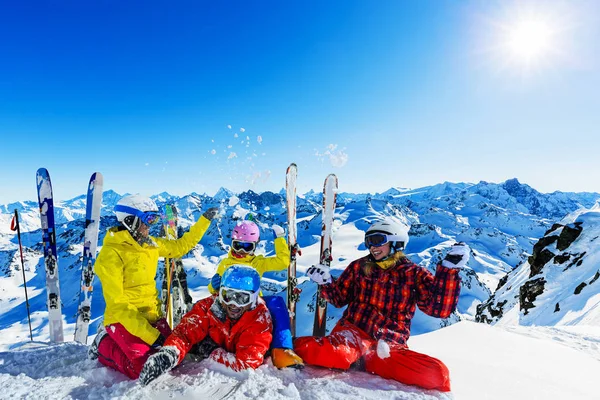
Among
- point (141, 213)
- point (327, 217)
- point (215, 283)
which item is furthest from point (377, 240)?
point (327, 217)

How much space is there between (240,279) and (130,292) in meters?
1.38

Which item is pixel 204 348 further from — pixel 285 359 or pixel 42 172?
pixel 42 172

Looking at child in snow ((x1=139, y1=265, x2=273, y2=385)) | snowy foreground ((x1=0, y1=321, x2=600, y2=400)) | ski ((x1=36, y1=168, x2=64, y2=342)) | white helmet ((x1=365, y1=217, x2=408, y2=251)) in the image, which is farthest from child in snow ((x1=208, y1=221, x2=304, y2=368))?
ski ((x1=36, y1=168, x2=64, y2=342))

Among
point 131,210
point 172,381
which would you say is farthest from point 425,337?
point 131,210

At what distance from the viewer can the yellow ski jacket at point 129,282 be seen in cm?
352

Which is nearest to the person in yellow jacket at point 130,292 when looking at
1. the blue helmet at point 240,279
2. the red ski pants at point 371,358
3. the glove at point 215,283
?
the glove at point 215,283

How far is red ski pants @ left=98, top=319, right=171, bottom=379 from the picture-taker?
3.26 meters

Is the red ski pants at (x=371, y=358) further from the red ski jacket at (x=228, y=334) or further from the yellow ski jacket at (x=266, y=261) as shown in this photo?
the yellow ski jacket at (x=266, y=261)

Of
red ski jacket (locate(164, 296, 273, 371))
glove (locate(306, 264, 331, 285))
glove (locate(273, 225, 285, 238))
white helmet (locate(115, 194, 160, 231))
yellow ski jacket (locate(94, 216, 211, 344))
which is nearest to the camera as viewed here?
red ski jacket (locate(164, 296, 273, 371))

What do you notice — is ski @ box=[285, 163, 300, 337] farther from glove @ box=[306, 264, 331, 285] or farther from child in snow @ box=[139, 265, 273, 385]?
child in snow @ box=[139, 265, 273, 385]

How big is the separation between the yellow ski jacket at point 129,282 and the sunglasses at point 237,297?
0.87m

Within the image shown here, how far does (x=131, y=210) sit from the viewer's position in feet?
12.8

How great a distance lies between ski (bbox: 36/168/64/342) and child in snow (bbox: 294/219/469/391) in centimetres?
465

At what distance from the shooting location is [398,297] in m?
3.92
